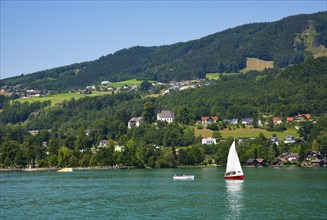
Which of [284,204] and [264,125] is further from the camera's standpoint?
[264,125]

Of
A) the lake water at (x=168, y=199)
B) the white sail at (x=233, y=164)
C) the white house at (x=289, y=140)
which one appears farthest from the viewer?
the white house at (x=289, y=140)

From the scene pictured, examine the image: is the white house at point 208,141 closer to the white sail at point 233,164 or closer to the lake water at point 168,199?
the white sail at point 233,164

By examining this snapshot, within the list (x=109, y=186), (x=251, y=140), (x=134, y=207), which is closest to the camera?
(x=134, y=207)

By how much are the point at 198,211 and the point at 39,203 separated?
2080 cm

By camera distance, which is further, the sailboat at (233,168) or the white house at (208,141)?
the white house at (208,141)

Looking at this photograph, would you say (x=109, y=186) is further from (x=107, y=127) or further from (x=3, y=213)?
Result: (x=107, y=127)

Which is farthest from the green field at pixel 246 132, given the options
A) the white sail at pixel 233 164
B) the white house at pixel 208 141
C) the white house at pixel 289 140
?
the white sail at pixel 233 164

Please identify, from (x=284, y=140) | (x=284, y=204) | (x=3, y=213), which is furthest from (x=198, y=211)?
(x=284, y=140)

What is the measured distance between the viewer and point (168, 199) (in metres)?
73.6

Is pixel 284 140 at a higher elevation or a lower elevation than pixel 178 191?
higher

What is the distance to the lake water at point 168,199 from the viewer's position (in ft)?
Answer: 197

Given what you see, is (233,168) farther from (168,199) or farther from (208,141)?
(208,141)

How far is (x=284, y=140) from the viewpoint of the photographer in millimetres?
173750

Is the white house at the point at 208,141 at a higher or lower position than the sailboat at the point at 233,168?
higher
